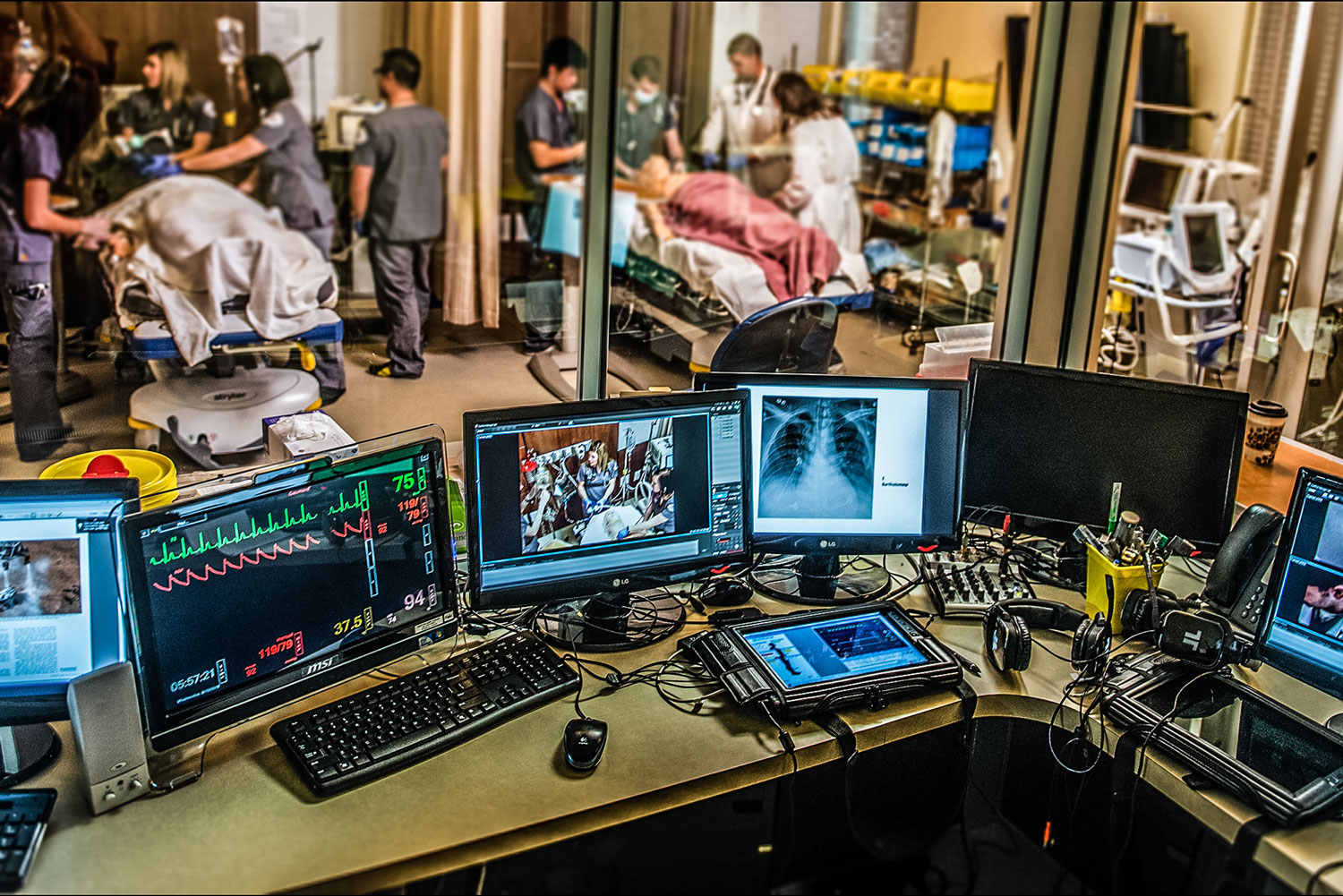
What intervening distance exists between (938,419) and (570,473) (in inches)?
28.6

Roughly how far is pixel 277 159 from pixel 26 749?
9.38ft

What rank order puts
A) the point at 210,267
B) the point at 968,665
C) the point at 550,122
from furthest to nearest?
1. the point at 550,122
2. the point at 210,267
3. the point at 968,665

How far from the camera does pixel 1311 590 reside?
181 cm

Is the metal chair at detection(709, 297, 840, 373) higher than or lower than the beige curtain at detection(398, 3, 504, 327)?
lower

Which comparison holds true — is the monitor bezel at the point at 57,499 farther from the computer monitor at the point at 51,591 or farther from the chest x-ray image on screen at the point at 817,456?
the chest x-ray image on screen at the point at 817,456

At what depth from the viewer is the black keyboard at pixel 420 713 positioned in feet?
5.18

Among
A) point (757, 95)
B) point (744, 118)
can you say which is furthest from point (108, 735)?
point (757, 95)

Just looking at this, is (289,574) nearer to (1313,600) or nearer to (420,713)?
(420,713)

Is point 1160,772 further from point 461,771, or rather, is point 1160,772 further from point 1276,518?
point 461,771

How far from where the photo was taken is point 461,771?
1608 millimetres

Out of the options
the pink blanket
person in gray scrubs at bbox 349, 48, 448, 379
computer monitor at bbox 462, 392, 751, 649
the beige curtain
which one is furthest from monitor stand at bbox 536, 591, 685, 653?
the beige curtain

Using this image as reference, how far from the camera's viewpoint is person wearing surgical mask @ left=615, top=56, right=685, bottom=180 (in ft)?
16.7

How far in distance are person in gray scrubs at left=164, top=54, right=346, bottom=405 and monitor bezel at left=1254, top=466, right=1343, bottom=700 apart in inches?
100

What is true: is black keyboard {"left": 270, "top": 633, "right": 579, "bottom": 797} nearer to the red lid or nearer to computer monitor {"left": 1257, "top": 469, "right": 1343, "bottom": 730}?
the red lid
